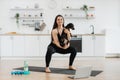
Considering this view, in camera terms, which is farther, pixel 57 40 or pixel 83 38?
pixel 83 38

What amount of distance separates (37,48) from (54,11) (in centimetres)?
148

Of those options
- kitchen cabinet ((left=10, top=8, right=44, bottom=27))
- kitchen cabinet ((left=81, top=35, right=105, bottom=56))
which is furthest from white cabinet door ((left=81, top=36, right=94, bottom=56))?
kitchen cabinet ((left=10, top=8, right=44, bottom=27))

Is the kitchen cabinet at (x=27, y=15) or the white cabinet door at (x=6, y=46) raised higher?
the kitchen cabinet at (x=27, y=15)

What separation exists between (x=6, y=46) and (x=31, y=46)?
31.8 inches

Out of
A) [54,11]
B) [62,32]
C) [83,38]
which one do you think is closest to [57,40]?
Answer: [62,32]

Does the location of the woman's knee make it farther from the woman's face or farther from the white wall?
the white wall

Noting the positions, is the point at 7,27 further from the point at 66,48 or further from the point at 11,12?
the point at 66,48

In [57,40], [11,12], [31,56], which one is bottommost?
[31,56]

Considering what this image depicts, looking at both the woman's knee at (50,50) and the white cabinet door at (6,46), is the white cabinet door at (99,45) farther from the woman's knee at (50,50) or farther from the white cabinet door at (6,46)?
the woman's knee at (50,50)

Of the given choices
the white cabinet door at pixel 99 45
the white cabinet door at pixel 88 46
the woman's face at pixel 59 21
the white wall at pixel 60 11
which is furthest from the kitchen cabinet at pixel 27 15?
the woman's face at pixel 59 21

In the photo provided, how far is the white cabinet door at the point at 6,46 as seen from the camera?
28.0 ft

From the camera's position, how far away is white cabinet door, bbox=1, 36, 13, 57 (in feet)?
28.0

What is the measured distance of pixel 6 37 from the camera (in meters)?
8.53

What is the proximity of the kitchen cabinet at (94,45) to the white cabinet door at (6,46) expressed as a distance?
2.37 metres
